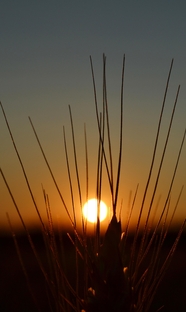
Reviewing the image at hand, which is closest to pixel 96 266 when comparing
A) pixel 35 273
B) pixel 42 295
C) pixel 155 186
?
pixel 155 186

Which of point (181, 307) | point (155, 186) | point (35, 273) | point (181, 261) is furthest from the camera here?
point (181, 261)

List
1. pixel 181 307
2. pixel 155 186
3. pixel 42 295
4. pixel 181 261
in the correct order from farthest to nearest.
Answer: pixel 181 261
pixel 42 295
pixel 181 307
pixel 155 186

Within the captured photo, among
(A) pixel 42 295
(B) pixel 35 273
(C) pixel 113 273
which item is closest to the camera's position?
(C) pixel 113 273

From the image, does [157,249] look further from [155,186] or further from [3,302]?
[3,302]

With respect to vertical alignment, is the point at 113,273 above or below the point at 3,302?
below

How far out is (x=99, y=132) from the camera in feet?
4.96

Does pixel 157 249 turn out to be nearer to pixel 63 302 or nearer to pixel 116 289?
pixel 116 289

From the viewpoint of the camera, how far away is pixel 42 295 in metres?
7.12

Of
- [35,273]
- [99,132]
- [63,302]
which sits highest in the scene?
[35,273]

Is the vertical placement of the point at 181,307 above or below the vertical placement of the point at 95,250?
above

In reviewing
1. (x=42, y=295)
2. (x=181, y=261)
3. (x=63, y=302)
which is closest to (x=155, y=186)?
(x=63, y=302)

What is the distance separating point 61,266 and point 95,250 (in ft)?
0.39

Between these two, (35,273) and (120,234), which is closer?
(120,234)

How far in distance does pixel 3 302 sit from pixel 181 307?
2.31 m
